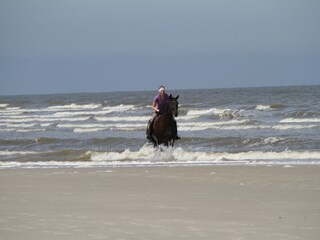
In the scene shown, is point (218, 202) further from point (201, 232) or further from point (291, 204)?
point (201, 232)

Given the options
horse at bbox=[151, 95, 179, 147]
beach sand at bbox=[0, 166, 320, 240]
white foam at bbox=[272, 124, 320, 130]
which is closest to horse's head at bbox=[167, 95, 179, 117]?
horse at bbox=[151, 95, 179, 147]

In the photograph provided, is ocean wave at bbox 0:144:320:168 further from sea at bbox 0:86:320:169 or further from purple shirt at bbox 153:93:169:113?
purple shirt at bbox 153:93:169:113

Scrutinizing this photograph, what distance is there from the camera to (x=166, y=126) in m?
17.0

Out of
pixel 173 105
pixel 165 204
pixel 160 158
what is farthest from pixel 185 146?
pixel 165 204

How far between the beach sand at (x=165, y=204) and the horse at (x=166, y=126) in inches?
169

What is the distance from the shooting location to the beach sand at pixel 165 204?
6570 mm

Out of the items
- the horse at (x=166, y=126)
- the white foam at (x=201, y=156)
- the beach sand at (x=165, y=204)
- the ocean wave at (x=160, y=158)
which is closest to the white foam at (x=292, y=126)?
the ocean wave at (x=160, y=158)

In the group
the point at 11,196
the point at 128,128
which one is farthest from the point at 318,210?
the point at 128,128

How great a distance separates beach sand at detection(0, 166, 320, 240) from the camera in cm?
657

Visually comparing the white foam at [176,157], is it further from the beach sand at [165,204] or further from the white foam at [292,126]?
the white foam at [292,126]

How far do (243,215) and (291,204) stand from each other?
917 mm

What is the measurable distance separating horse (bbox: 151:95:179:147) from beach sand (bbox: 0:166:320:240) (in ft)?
14.1

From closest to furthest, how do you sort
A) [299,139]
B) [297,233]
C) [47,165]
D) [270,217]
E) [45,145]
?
[297,233] < [270,217] < [47,165] < [299,139] < [45,145]

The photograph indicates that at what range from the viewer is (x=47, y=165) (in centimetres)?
1526
